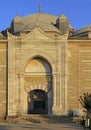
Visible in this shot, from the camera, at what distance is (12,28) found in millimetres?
45969

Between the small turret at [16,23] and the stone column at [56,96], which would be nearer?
the stone column at [56,96]

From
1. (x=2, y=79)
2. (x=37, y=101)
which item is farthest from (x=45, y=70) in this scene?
(x=2, y=79)

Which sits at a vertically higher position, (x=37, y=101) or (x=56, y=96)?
(x=56, y=96)

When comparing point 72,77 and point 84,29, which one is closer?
point 72,77

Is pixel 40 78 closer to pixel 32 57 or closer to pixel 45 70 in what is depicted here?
pixel 45 70

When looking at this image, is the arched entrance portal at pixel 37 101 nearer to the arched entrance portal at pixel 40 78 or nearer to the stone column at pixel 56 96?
the arched entrance portal at pixel 40 78

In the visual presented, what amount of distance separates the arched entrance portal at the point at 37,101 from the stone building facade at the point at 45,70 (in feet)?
1.95

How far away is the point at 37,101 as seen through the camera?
1462 inches

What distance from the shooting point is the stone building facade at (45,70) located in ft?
117

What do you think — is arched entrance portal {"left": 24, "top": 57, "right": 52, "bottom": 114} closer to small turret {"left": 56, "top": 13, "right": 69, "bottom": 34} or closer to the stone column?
the stone column

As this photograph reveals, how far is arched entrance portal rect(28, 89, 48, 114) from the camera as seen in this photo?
36.9 metres

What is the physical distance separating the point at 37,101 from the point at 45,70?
282 cm

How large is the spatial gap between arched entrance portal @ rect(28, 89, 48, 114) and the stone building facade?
59 cm

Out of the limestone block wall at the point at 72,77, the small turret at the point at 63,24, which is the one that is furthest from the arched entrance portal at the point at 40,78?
the small turret at the point at 63,24
